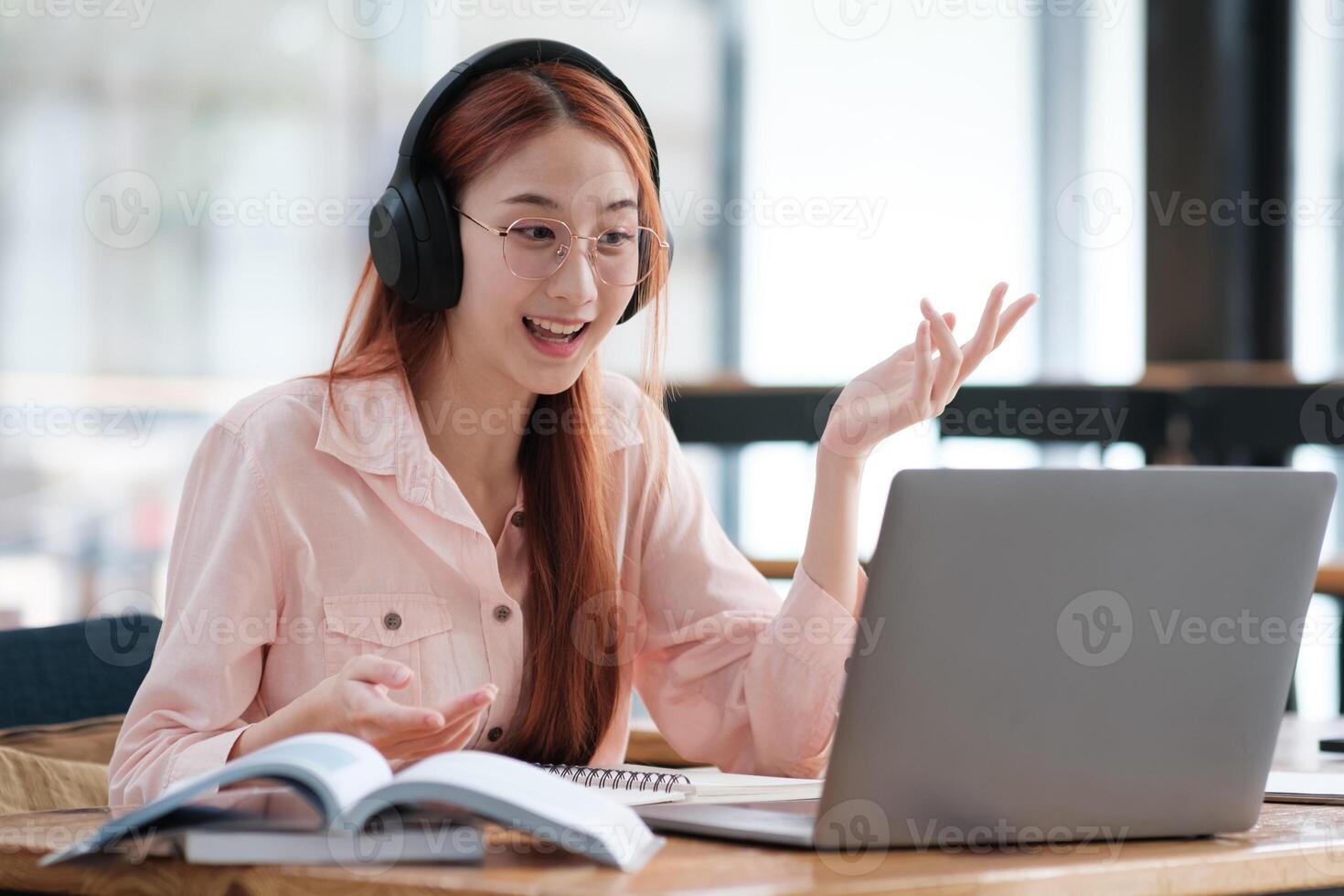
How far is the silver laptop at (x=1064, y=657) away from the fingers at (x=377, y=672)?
168 millimetres

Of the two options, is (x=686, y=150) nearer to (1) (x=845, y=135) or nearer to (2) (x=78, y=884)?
(1) (x=845, y=135)

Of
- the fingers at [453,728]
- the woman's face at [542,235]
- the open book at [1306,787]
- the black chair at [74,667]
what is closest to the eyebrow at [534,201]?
the woman's face at [542,235]

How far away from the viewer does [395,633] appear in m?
1.18

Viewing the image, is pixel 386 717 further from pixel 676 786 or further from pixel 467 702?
pixel 676 786

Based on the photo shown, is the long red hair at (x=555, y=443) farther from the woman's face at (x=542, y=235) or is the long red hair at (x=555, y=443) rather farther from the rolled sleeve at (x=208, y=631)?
the rolled sleeve at (x=208, y=631)

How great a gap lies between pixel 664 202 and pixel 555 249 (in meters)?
3.29

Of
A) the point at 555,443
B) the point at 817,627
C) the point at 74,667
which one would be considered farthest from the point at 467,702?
the point at 74,667

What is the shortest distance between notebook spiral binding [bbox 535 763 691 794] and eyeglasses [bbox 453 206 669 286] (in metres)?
0.42

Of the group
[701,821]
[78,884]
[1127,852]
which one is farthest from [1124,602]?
[78,884]

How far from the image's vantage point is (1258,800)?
85 cm

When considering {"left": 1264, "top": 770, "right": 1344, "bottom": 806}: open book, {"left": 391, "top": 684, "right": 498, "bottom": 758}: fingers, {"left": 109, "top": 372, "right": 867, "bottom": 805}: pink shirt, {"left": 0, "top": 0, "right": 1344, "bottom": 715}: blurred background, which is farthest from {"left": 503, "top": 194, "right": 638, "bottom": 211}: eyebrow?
{"left": 0, "top": 0, "right": 1344, "bottom": 715}: blurred background

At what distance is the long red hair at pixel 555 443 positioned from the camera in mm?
1229

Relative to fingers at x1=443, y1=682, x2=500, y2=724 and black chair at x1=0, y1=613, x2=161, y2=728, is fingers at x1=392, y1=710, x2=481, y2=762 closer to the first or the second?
fingers at x1=443, y1=682, x2=500, y2=724

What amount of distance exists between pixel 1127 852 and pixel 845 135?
12.7 feet
